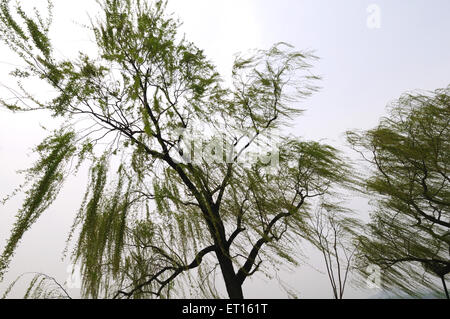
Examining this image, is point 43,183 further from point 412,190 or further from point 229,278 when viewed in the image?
point 412,190

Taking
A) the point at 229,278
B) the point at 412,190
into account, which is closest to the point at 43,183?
the point at 229,278

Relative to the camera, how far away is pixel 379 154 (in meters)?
4.50

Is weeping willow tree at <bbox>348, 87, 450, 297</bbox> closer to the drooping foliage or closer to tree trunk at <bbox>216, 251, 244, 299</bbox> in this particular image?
tree trunk at <bbox>216, 251, 244, 299</bbox>

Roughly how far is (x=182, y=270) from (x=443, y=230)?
14.1 feet

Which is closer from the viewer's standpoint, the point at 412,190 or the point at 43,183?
the point at 43,183

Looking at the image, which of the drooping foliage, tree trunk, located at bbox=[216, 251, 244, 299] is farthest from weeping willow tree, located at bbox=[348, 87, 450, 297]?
the drooping foliage

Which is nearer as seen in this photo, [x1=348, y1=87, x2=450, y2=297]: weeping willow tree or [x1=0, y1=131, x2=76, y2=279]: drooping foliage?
[x1=0, y1=131, x2=76, y2=279]: drooping foliage

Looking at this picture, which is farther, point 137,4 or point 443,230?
point 443,230

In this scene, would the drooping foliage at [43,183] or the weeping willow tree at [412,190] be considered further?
the weeping willow tree at [412,190]

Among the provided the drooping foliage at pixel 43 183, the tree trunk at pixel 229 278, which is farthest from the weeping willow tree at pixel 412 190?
the drooping foliage at pixel 43 183

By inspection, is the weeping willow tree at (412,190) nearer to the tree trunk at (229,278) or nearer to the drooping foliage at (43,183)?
the tree trunk at (229,278)
